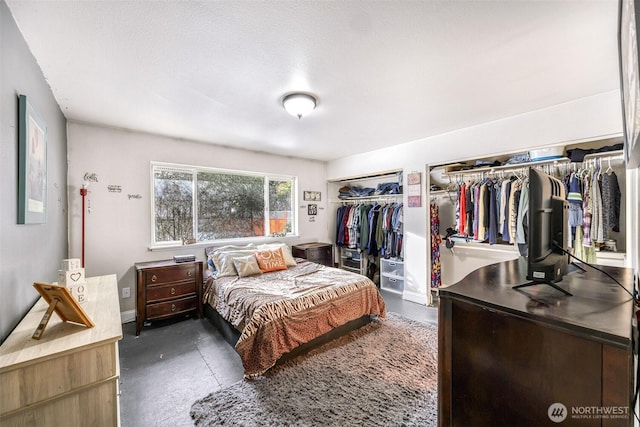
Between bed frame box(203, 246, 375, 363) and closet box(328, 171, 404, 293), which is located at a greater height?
closet box(328, 171, 404, 293)

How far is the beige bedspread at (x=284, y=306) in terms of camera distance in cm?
208

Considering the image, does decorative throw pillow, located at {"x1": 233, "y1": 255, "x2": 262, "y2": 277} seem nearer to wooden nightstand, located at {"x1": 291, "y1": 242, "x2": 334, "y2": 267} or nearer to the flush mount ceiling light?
wooden nightstand, located at {"x1": 291, "y1": 242, "x2": 334, "y2": 267}

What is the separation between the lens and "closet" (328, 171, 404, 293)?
165 inches

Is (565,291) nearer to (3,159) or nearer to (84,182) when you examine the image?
(3,159)

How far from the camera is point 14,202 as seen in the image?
1.33 metres

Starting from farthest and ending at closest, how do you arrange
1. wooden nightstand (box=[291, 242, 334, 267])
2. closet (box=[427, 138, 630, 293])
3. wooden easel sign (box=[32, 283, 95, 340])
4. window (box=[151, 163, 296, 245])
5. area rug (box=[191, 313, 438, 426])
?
1. wooden nightstand (box=[291, 242, 334, 267])
2. window (box=[151, 163, 296, 245])
3. closet (box=[427, 138, 630, 293])
4. area rug (box=[191, 313, 438, 426])
5. wooden easel sign (box=[32, 283, 95, 340])

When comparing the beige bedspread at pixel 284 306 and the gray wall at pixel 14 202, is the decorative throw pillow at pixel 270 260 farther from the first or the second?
the gray wall at pixel 14 202

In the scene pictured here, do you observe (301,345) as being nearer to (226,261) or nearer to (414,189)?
(226,261)

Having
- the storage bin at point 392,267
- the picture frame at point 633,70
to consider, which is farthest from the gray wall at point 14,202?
the storage bin at point 392,267

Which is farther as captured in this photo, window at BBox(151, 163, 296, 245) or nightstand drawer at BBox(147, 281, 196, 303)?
window at BBox(151, 163, 296, 245)

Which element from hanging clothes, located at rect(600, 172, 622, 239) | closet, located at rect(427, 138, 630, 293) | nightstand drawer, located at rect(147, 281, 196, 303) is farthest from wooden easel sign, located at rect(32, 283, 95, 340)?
hanging clothes, located at rect(600, 172, 622, 239)

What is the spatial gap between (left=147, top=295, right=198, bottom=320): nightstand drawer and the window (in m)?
0.83

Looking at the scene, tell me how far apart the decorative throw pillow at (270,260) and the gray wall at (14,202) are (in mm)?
1889

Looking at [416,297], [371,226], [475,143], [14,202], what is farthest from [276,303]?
[475,143]
